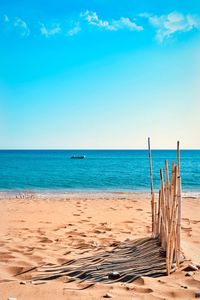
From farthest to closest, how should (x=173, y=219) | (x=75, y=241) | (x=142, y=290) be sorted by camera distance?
(x=75, y=241) → (x=173, y=219) → (x=142, y=290)

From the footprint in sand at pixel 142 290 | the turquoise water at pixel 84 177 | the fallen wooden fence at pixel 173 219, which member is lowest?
the turquoise water at pixel 84 177

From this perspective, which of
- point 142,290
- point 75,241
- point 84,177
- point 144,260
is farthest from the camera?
point 84,177

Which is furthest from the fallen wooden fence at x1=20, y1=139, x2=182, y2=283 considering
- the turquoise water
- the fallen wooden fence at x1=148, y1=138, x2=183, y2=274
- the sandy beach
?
the turquoise water

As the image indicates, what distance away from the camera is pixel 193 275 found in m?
3.53

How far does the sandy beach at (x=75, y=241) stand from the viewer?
3.13 m

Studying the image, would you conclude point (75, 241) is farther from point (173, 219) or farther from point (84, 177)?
point (84, 177)

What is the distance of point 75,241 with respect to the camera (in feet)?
18.2

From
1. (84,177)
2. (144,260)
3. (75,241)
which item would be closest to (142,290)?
(144,260)

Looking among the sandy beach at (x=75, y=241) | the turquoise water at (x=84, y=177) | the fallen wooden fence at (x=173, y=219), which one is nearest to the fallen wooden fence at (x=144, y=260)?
the fallen wooden fence at (x=173, y=219)

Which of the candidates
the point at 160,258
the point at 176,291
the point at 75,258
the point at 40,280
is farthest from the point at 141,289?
the point at 75,258

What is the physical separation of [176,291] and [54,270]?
5.41ft

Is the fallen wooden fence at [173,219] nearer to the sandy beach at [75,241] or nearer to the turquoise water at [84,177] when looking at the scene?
the sandy beach at [75,241]

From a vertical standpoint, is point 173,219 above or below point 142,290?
above

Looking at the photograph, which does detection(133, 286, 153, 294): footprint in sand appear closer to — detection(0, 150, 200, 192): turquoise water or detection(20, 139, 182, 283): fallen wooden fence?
detection(20, 139, 182, 283): fallen wooden fence
